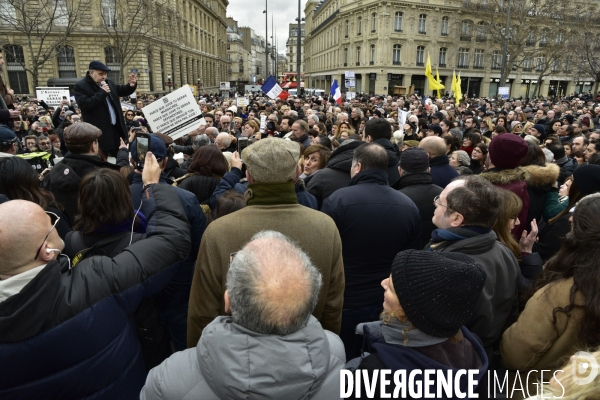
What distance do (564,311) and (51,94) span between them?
61.2 feet

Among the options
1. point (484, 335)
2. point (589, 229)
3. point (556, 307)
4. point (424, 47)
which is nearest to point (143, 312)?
point (484, 335)

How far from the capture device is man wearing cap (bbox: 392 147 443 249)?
3.64 meters

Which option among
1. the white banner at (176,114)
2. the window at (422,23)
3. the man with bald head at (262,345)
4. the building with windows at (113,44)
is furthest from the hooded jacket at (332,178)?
the window at (422,23)

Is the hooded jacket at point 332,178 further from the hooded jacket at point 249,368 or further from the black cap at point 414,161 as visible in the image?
the hooded jacket at point 249,368

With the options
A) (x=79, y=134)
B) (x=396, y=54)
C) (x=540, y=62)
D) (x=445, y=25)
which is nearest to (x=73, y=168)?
(x=79, y=134)

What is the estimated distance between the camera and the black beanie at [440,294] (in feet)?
4.96

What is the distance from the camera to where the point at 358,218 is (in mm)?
2994

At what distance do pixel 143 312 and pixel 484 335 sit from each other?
2.11 m

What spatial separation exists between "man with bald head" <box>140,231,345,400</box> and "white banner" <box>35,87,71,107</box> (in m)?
17.8

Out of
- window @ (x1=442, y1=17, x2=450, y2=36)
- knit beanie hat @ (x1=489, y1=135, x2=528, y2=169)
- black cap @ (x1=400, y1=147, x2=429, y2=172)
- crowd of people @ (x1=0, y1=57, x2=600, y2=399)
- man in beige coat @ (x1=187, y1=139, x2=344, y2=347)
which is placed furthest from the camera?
window @ (x1=442, y1=17, x2=450, y2=36)

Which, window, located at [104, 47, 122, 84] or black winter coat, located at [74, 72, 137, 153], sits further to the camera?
window, located at [104, 47, 122, 84]

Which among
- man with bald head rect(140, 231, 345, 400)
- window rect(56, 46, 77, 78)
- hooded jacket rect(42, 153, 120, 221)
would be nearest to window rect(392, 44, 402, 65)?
window rect(56, 46, 77, 78)

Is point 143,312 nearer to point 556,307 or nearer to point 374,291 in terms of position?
point 374,291

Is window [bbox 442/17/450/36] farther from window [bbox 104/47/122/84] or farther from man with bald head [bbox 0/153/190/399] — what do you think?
man with bald head [bbox 0/153/190/399]
